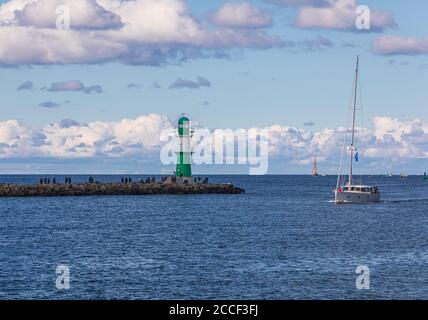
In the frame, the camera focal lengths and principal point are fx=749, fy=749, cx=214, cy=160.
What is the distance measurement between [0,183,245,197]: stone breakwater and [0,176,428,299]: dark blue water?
4055cm

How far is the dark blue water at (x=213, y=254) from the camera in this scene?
39.4 m

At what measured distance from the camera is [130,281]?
41.7 metres

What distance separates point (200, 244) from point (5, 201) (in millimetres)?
75959

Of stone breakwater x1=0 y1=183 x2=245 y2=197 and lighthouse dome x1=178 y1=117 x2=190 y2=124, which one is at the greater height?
lighthouse dome x1=178 y1=117 x2=190 y2=124

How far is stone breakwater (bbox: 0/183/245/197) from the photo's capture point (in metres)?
142

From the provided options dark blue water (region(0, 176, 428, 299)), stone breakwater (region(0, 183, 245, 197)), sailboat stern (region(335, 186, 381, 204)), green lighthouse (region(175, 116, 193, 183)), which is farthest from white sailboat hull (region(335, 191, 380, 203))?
stone breakwater (region(0, 183, 245, 197))

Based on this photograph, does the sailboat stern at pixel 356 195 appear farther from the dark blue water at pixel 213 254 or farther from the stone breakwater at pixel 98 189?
the stone breakwater at pixel 98 189

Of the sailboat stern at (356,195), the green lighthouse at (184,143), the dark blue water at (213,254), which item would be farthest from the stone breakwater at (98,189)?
the dark blue water at (213,254)

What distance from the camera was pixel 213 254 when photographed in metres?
54.2

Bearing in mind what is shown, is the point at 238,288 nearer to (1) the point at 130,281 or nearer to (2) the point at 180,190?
(1) the point at 130,281

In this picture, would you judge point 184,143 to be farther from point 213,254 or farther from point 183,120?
point 213,254

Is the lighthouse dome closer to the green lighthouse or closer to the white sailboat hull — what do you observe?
the green lighthouse
